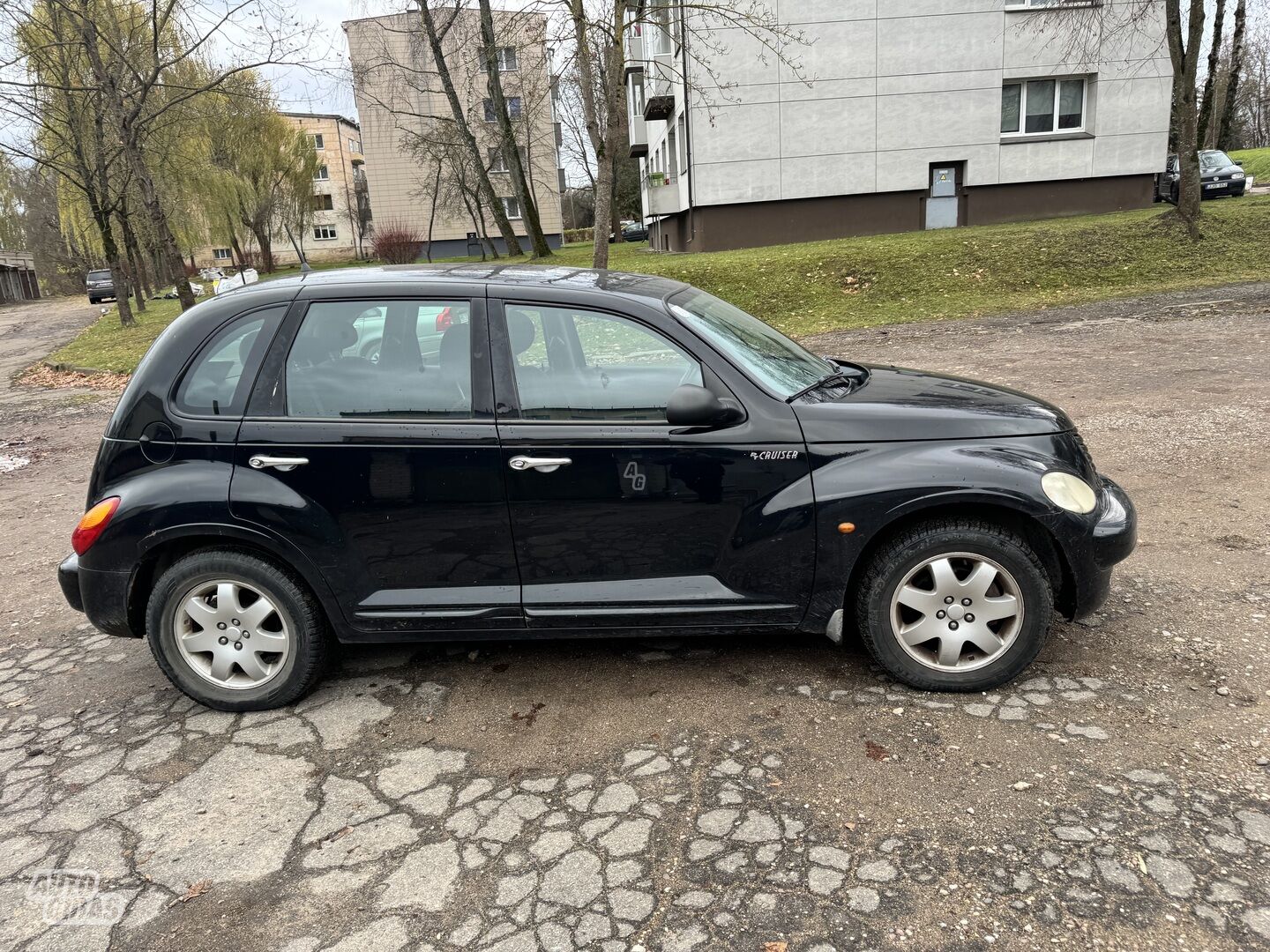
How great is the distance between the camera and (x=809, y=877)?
101 inches

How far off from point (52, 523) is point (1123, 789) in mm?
7315

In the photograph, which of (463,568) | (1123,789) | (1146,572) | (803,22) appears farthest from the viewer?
(803,22)

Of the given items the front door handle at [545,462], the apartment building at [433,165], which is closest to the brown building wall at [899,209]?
the front door handle at [545,462]

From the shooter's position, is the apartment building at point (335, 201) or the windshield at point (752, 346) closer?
the windshield at point (752, 346)

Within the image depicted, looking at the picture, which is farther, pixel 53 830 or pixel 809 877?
pixel 53 830

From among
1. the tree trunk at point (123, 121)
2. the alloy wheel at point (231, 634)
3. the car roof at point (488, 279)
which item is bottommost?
the alloy wheel at point (231, 634)

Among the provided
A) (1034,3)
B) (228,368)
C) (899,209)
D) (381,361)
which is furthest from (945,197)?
(228,368)

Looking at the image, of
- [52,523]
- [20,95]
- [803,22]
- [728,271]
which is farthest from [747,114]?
[52,523]

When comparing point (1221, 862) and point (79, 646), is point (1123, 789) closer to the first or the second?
point (1221, 862)

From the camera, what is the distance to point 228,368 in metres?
3.63

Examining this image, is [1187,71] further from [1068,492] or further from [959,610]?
[959,610]

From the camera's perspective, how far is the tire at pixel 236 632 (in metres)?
3.60

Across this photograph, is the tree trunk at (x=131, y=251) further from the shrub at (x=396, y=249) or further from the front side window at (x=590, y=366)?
the front side window at (x=590, y=366)

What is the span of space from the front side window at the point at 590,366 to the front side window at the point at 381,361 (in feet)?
0.79
